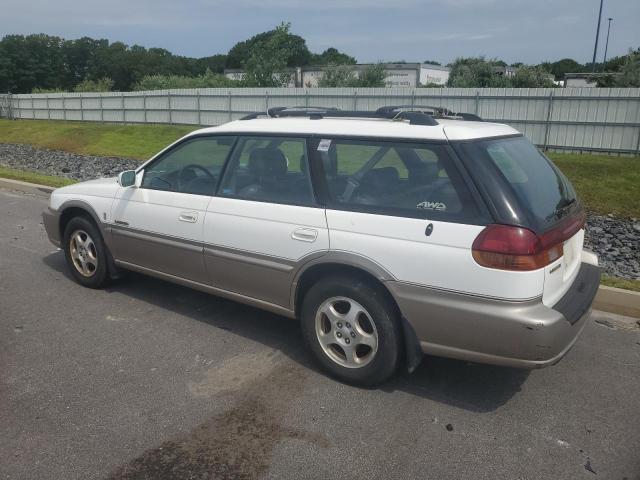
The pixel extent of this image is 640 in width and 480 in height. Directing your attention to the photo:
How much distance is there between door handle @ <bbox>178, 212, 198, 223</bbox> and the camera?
14.9 feet

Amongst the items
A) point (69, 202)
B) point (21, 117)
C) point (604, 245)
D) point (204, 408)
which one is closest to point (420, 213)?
point (204, 408)

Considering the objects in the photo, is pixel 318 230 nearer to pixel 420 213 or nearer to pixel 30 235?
pixel 420 213

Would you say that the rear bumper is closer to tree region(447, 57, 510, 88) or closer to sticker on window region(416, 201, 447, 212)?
sticker on window region(416, 201, 447, 212)

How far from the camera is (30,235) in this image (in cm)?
800

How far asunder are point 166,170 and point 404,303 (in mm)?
2592

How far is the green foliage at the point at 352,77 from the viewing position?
1353 inches

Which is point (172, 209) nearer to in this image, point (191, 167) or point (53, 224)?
point (191, 167)

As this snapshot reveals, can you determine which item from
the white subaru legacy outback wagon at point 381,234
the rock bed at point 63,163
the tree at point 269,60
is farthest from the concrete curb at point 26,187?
the tree at point 269,60

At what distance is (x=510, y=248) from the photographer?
3145mm

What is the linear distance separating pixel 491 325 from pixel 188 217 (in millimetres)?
2561

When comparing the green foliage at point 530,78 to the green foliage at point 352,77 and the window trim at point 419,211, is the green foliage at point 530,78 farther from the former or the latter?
the window trim at point 419,211

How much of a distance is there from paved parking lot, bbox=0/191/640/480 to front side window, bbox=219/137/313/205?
1227 mm

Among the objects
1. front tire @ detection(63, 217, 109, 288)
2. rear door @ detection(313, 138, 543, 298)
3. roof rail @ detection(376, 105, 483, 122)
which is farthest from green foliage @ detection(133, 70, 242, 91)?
rear door @ detection(313, 138, 543, 298)

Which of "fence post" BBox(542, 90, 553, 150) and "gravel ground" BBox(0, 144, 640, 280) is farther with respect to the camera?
"fence post" BBox(542, 90, 553, 150)
